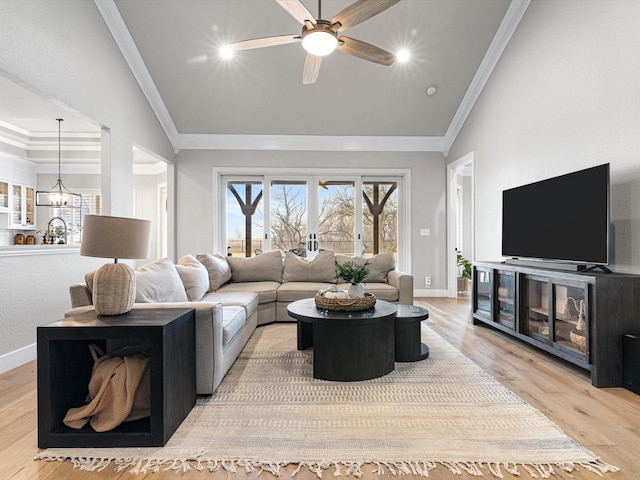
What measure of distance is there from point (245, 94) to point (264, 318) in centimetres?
313

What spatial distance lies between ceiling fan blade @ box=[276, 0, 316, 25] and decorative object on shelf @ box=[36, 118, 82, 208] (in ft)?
→ 14.8

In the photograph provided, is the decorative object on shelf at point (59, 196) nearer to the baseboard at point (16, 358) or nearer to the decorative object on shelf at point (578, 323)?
the baseboard at point (16, 358)

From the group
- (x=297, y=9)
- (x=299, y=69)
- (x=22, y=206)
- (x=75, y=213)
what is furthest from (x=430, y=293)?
(x=22, y=206)

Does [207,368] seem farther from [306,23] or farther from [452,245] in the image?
[452,245]

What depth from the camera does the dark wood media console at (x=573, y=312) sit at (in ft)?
8.29

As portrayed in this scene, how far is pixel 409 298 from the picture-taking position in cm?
418

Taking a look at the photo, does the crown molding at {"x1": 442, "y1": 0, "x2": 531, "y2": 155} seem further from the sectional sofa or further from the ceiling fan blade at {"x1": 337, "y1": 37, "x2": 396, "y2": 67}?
the sectional sofa

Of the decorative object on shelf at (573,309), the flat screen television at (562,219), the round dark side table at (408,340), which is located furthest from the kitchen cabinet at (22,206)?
the decorative object on shelf at (573,309)

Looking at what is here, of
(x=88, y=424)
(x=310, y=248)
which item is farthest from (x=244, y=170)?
(x=88, y=424)

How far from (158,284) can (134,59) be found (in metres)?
3.25

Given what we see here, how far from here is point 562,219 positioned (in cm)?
315

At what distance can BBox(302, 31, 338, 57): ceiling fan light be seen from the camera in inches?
106

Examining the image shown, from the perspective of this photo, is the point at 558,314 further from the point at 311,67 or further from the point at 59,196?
the point at 59,196

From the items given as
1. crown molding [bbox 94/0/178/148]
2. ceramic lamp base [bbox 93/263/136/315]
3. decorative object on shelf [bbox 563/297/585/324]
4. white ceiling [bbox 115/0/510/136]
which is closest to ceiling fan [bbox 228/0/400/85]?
white ceiling [bbox 115/0/510/136]
